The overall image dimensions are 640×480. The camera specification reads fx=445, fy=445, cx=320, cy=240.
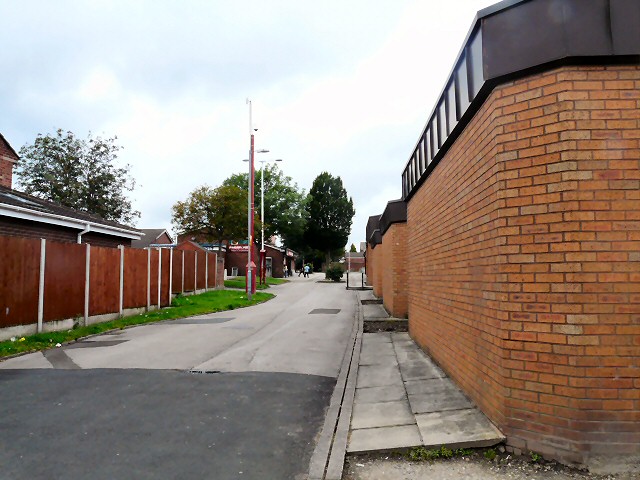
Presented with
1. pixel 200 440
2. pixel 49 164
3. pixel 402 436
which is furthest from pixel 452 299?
pixel 49 164

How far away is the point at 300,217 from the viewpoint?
2512 inches

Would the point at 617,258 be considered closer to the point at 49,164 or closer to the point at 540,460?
the point at 540,460

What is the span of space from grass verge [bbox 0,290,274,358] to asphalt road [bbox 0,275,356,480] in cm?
50

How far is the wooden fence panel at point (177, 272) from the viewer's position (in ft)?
71.4

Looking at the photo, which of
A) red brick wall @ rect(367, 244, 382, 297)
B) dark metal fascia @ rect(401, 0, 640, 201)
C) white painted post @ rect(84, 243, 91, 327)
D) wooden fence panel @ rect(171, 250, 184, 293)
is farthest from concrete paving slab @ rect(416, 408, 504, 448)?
wooden fence panel @ rect(171, 250, 184, 293)

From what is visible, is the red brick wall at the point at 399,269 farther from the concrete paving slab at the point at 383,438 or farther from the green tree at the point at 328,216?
the green tree at the point at 328,216

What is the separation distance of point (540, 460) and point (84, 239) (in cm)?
1755

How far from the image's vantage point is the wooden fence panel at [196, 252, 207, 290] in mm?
25594

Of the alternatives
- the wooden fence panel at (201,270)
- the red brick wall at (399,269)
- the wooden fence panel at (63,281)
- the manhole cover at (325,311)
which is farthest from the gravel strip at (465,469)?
the wooden fence panel at (201,270)

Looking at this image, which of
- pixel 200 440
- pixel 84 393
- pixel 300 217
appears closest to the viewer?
pixel 200 440

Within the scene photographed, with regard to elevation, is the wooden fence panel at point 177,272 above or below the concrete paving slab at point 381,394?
above

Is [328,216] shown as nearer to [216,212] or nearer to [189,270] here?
[216,212]

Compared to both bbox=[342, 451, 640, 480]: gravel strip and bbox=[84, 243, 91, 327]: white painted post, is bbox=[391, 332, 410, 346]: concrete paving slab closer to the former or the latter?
bbox=[342, 451, 640, 480]: gravel strip

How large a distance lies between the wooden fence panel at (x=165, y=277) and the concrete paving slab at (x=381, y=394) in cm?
1330
